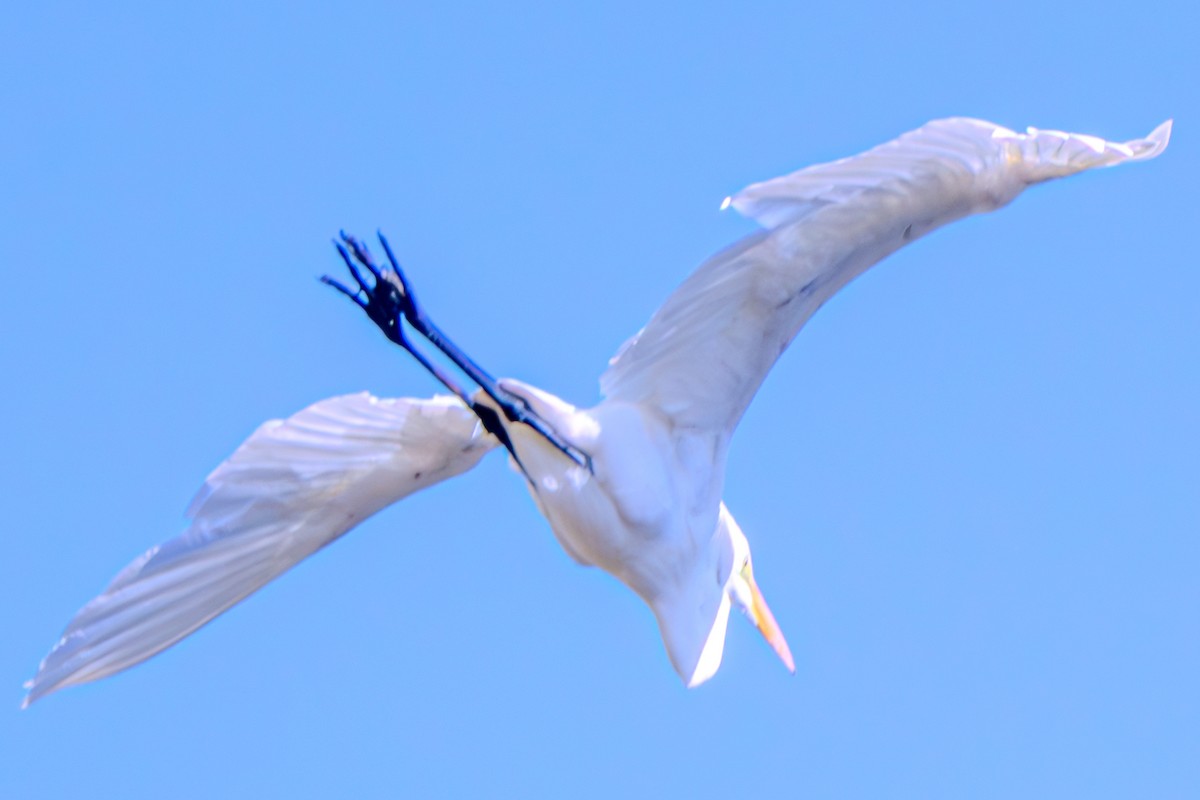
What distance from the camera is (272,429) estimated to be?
815 centimetres

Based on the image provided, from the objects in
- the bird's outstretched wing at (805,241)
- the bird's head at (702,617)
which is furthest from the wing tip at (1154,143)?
the bird's head at (702,617)

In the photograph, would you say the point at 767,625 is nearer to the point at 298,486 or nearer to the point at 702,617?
the point at 702,617

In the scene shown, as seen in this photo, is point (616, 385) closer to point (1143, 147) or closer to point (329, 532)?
point (329, 532)

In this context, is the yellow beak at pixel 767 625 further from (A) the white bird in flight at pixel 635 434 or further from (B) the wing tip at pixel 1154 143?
(B) the wing tip at pixel 1154 143

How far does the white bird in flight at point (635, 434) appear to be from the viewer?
24.0ft

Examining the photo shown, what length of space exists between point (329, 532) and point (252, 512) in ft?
1.00

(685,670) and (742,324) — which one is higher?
(742,324)

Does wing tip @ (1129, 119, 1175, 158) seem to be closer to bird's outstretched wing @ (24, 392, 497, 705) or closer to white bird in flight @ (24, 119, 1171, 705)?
white bird in flight @ (24, 119, 1171, 705)

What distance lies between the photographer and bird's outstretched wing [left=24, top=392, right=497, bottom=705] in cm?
808

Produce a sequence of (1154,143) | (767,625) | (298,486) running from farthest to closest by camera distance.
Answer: (767,625), (298,486), (1154,143)

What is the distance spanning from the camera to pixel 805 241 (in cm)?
748

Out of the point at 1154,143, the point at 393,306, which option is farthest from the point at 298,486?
the point at 1154,143

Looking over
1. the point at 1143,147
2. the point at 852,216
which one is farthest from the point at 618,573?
the point at 1143,147

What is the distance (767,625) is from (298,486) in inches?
89.6
